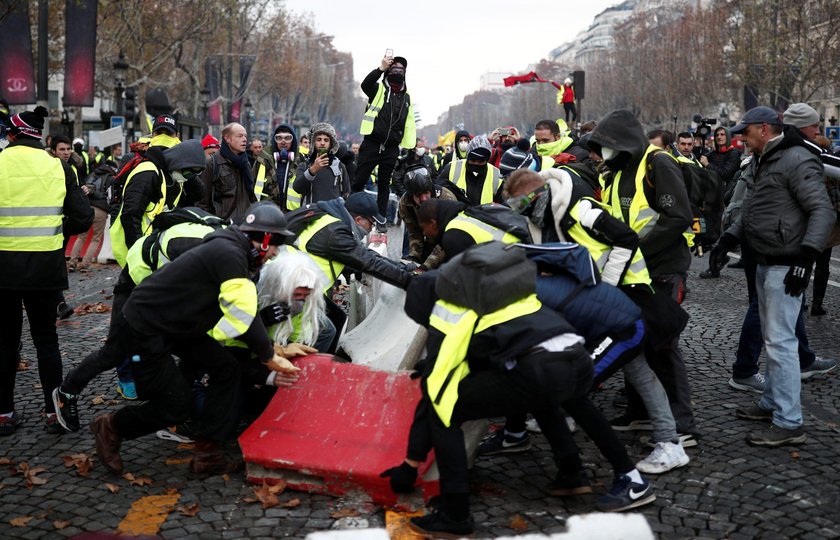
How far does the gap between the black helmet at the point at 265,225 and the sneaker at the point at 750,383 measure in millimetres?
3615

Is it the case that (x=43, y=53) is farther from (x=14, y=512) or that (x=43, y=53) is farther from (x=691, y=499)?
(x=691, y=499)

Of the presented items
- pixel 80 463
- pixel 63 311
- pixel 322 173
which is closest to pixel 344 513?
pixel 80 463

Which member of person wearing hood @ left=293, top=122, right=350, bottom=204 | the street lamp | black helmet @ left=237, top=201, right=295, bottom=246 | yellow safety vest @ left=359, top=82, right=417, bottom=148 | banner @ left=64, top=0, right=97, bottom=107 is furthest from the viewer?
the street lamp

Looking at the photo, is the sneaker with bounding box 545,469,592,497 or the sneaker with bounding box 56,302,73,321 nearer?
the sneaker with bounding box 545,469,592,497

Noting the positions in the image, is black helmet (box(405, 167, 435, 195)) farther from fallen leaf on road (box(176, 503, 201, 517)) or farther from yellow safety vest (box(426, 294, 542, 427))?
fallen leaf on road (box(176, 503, 201, 517))

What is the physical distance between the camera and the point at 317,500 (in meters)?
4.84

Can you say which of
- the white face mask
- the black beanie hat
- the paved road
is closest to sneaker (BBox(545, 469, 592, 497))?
the paved road

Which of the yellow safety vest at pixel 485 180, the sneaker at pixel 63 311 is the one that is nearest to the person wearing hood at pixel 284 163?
the yellow safety vest at pixel 485 180

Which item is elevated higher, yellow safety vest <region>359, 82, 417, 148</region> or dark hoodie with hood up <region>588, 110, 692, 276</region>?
yellow safety vest <region>359, 82, 417, 148</region>

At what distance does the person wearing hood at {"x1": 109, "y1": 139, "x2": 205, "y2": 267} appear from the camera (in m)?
7.12

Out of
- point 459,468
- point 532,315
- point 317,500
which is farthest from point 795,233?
point 317,500

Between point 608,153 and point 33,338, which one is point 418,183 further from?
point 33,338

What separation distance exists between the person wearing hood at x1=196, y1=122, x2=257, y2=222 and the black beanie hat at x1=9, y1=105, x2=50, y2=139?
252cm

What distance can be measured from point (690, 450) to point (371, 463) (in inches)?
76.6
